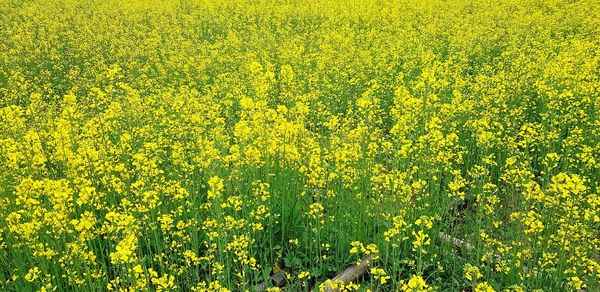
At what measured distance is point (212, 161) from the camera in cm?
530

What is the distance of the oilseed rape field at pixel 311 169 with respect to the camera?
4.09 metres

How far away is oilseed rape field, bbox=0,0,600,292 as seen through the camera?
409 cm

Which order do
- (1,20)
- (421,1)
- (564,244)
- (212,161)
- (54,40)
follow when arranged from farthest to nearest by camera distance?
(421,1) < (1,20) < (54,40) < (212,161) < (564,244)

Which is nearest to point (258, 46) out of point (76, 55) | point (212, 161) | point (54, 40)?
point (76, 55)

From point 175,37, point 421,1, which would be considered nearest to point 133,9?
point 175,37

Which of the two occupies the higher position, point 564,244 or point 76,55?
point 76,55

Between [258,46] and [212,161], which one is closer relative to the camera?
[212,161]

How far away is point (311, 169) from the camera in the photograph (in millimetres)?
5051

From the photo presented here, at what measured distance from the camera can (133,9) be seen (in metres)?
16.8

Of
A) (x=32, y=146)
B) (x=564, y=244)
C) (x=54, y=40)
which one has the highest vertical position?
(x=54, y=40)

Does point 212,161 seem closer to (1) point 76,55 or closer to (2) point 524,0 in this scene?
(1) point 76,55

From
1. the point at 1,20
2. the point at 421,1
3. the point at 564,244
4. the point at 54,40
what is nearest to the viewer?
the point at 564,244

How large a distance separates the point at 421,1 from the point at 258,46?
26.8ft

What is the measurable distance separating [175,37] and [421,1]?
9.01m
